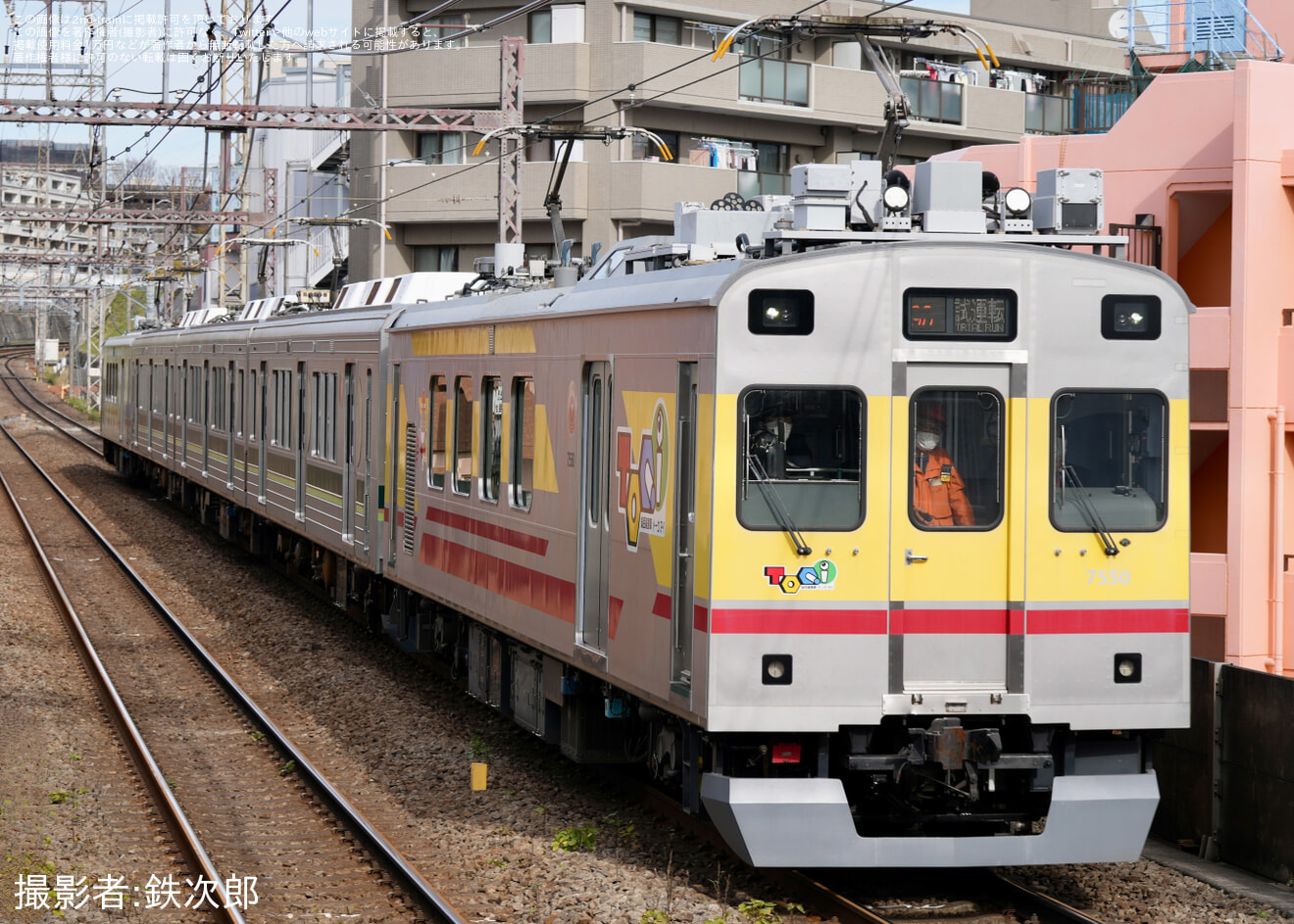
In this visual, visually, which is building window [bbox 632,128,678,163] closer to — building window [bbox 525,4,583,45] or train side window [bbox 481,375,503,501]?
building window [bbox 525,4,583,45]

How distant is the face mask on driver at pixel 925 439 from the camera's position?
22.8ft

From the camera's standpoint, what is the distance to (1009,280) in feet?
22.9

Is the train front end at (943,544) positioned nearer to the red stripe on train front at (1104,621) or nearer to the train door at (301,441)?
the red stripe on train front at (1104,621)

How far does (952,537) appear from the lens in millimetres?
6926

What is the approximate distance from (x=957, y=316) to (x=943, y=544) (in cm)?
94

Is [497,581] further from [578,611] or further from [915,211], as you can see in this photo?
[915,211]

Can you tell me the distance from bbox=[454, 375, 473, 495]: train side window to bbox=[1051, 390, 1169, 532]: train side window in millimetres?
4725

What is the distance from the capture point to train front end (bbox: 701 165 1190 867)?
6805 millimetres

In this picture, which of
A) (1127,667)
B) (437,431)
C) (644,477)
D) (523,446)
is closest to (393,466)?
(437,431)

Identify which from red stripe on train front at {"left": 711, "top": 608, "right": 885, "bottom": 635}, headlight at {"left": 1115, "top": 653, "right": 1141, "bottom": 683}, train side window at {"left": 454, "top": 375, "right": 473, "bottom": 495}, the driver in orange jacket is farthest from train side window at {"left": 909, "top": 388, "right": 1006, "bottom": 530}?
train side window at {"left": 454, "top": 375, "right": 473, "bottom": 495}

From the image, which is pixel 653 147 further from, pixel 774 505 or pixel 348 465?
pixel 774 505

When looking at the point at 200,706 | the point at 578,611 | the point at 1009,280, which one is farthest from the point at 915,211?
the point at 200,706

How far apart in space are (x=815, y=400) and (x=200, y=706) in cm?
724

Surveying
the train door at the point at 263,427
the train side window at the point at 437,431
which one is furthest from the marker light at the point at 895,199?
the train door at the point at 263,427
